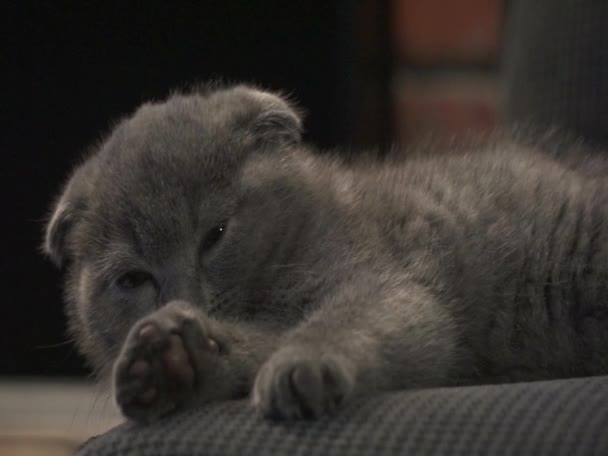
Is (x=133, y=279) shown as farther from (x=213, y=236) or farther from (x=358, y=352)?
(x=358, y=352)

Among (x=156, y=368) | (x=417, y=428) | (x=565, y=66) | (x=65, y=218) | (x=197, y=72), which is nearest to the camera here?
(x=417, y=428)

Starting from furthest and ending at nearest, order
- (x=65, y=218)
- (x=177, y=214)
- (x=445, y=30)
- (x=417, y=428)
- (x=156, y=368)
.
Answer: (x=445, y=30) < (x=65, y=218) < (x=177, y=214) < (x=156, y=368) < (x=417, y=428)

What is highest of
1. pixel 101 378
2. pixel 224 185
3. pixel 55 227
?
pixel 224 185

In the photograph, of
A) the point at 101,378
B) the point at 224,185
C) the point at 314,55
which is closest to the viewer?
the point at 224,185

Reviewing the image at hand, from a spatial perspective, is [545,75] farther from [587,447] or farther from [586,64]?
[587,447]

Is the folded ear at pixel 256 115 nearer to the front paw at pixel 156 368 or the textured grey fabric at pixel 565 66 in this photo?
the front paw at pixel 156 368

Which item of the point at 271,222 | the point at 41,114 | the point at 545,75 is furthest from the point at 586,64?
the point at 41,114

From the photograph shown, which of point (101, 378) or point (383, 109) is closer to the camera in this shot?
point (101, 378)

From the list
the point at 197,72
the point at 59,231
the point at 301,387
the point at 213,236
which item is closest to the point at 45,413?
the point at 197,72
